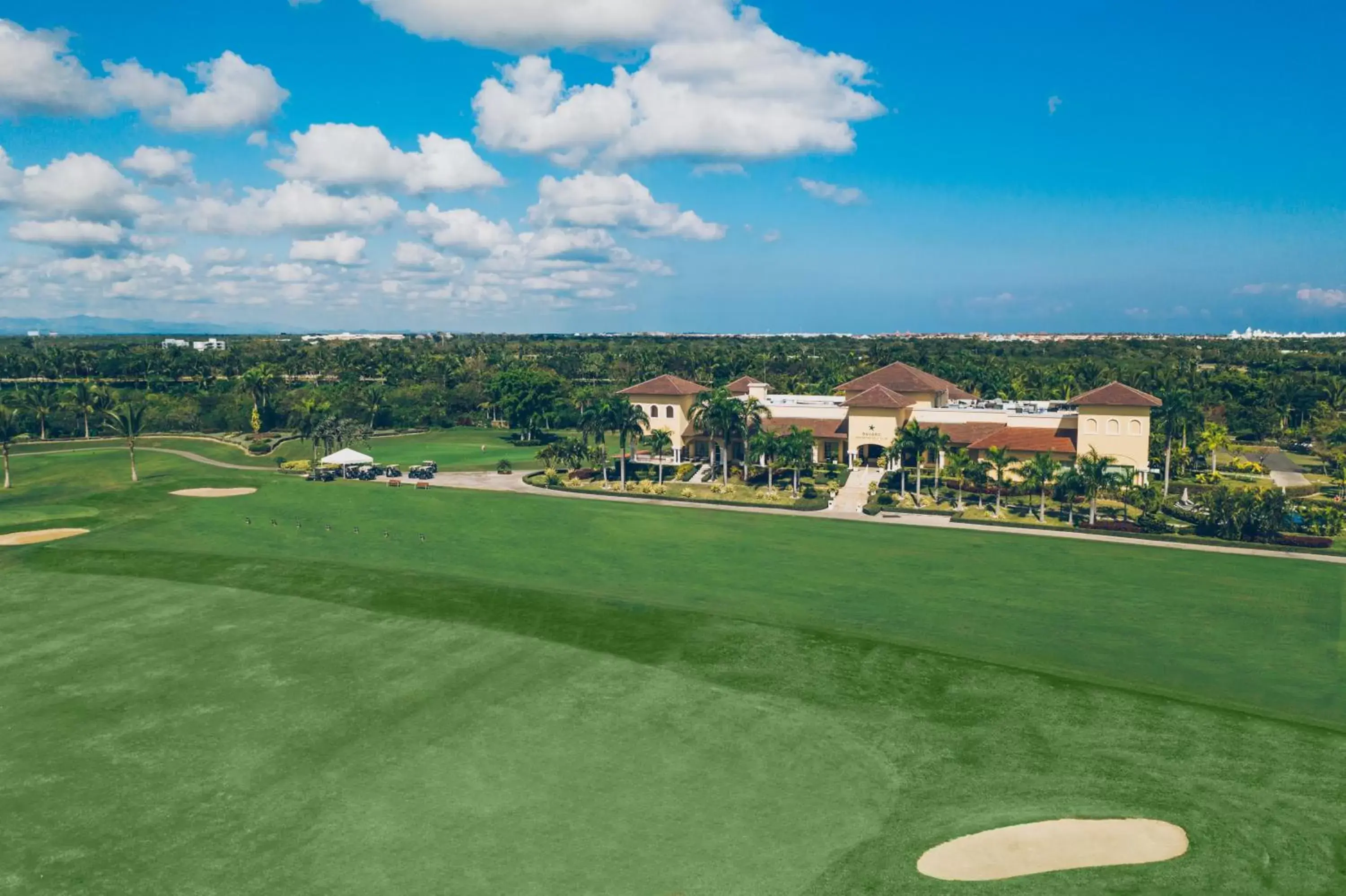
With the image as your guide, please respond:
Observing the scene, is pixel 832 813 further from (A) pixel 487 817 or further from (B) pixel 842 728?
(A) pixel 487 817

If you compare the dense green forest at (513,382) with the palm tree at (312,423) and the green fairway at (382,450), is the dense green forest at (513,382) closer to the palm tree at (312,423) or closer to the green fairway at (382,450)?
the green fairway at (382,450)

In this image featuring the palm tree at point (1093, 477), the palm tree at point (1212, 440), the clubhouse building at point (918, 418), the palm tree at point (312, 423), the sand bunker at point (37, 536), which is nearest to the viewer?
the sand bunker at point (37, 536)

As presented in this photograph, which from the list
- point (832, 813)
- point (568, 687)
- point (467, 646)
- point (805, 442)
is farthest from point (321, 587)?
point (805, 442)

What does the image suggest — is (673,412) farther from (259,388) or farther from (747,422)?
(259,388)

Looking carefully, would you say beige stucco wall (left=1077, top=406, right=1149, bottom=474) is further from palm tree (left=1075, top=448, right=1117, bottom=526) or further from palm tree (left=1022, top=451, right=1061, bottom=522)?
palm tree (left=1075, top=448, right=1117, bottom=526)

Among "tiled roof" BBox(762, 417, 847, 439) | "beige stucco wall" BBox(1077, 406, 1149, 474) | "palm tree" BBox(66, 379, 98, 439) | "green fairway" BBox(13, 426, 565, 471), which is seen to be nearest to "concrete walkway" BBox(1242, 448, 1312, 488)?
"beige stucco wall" BBox(1077, 406, 1149, 474)

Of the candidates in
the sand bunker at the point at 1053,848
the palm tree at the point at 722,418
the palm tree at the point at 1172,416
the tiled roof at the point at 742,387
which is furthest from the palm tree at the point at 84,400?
the palm tree at the point at 1172,416
